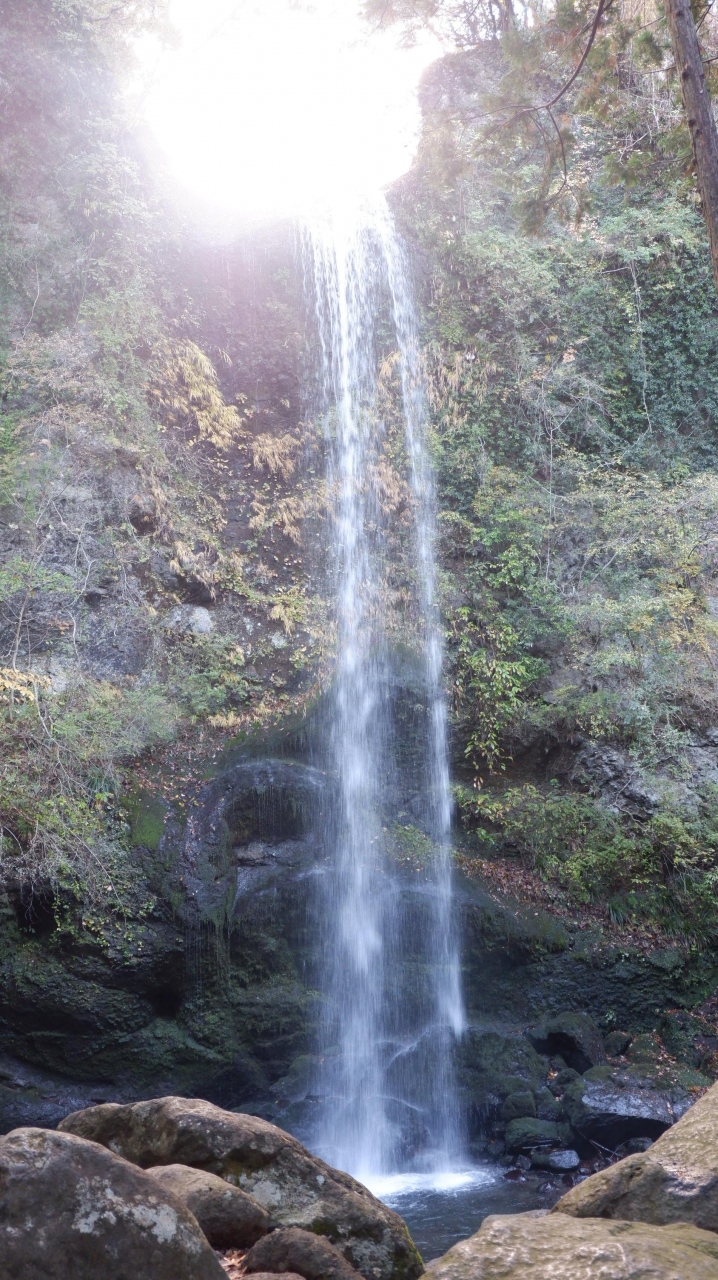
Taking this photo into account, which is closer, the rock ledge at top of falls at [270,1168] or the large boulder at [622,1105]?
the rock ledge at top of falls at [270,1168]

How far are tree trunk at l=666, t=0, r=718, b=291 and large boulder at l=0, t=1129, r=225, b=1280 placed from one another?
5.48 meters

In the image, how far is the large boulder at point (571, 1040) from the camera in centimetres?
889

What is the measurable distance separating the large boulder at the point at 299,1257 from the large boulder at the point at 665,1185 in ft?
2.86

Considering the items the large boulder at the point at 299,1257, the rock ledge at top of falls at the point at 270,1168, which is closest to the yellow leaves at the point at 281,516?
the rock ledge at top of falls at the point at 270,1168

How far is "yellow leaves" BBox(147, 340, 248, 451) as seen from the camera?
42.9 feet

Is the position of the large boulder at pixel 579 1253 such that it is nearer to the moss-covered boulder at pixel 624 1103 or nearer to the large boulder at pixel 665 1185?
the large boulder at pixel 665 1185

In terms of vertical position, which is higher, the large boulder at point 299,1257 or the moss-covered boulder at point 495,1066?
the large boulder at point 299,1257

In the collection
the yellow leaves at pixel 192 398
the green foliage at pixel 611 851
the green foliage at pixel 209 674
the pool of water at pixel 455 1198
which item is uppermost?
the yellow leaves at pixel 192 398

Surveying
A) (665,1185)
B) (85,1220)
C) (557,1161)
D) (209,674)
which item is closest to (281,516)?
(209,674)

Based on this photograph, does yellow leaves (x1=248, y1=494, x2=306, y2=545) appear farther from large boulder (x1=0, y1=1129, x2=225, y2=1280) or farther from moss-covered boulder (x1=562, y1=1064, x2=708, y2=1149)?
large boulder (x1=0, y1=1129, x2=225, y2=1280)

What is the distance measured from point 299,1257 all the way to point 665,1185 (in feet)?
4.43

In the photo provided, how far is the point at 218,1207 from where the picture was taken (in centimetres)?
326

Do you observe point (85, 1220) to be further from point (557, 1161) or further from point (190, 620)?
point (190, 620)

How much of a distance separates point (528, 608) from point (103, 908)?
24.4 feet
